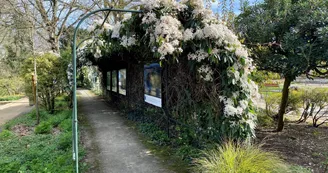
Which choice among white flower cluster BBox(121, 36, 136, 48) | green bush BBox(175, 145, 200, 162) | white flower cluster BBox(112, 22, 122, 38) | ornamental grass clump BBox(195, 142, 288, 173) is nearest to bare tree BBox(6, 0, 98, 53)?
white flower cluster BBox(112, 22, 122, 38)

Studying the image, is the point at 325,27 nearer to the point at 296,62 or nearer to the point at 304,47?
the point at 304,47

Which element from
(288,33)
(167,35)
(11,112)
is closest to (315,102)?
(288,33)

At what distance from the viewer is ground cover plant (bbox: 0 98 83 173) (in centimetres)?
A: 312

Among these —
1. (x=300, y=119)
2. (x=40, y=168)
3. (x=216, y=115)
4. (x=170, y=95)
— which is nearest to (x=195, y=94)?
(x=216, y=115)

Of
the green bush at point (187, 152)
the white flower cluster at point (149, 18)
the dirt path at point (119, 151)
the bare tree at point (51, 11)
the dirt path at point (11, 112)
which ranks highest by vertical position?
the bare tree at point (51, 11)

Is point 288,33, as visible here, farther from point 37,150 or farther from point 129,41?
point 37,150

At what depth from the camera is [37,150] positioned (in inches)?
156

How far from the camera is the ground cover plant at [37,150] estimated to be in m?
3.12

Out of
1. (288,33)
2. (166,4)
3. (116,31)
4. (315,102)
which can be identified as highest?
(166,4)

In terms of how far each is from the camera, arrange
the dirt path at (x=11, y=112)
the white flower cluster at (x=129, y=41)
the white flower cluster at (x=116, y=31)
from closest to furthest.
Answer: the white flower cluster at (x=129, y=41) < the white flower cluster at (x=116, y=31) < the dirt path at (x=11, y=112)

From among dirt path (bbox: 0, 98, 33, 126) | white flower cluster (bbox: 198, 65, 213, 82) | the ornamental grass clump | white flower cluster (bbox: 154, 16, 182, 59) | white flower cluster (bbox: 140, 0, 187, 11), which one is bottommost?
dirt path (bbox: 0, 98, 33, 126)

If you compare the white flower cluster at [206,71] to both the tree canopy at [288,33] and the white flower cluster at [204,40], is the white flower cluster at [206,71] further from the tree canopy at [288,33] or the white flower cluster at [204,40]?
the tree canopy at [288,33]

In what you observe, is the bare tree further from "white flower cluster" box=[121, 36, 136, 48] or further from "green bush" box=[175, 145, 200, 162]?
"green bush" box=[175, 145, 200, 162]

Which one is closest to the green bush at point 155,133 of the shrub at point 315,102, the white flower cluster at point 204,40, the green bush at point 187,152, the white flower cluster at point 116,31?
the green bush at point 187,152
